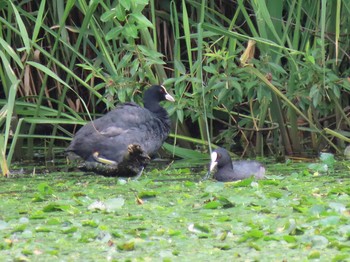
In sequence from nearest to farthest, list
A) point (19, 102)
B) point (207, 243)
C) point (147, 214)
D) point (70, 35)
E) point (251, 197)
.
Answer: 1. point (207, 243)
2. point (147, 214)
3. point (251, 197)
4. point (19, 102)
5. point (70, 35)

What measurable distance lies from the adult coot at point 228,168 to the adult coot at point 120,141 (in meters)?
0.61

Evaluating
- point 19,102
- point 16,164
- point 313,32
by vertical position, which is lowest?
point 16,164

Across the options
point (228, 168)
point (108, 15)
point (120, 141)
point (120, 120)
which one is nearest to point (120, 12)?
point (108, 15)

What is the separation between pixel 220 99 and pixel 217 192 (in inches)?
59.9

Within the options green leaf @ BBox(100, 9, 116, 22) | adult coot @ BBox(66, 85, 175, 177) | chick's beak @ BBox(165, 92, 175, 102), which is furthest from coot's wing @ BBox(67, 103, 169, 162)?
green leaf @ BBox(100, 9, 116, 22)

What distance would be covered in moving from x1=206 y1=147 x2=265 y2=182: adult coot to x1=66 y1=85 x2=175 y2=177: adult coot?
2.00ft

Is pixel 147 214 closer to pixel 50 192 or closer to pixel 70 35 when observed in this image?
pixel 50 192

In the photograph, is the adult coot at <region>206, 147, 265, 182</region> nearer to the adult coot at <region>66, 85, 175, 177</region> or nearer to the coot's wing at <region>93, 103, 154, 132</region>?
the adult coot at <region>66, 85, 175, 177</region>

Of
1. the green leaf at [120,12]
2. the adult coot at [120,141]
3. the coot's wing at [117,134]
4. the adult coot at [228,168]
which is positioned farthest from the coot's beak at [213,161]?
the green leaf at [120,12]

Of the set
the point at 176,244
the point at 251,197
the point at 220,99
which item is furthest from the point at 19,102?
the point at 176,244

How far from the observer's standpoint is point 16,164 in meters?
8.40

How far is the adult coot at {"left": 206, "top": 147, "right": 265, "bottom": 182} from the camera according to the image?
23.2 feet

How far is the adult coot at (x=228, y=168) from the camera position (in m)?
7.08

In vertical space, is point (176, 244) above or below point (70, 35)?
below
